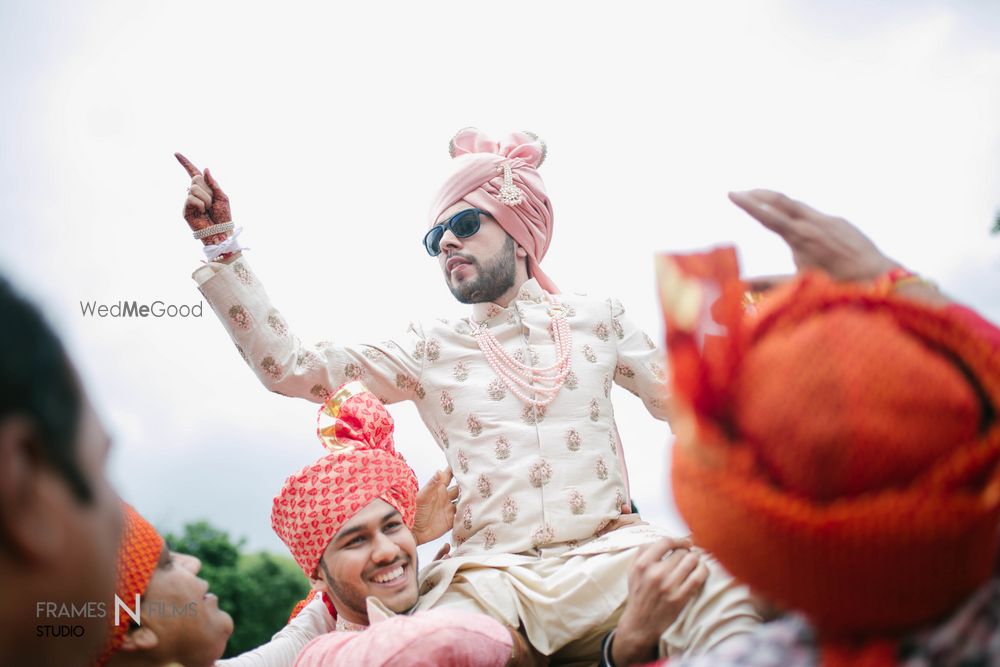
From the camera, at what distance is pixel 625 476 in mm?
3154

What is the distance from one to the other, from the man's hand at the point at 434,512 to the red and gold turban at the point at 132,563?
1.15 metres

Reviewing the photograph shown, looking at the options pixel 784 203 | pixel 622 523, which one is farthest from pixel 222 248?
pixel 784 203

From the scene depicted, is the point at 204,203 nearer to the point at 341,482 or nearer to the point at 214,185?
the point at 214,185

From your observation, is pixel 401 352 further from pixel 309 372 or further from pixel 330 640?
pixel 330 640

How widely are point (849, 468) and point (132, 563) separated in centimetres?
163

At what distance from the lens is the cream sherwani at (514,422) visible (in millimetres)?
2537

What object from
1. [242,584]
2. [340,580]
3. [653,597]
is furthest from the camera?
[242,584]

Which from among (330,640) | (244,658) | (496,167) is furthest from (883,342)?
(496,167)

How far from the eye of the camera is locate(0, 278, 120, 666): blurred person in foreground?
1.01 meters

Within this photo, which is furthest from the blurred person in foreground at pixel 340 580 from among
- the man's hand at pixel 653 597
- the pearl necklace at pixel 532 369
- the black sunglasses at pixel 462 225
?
the black sunglasses at pixel 462 225

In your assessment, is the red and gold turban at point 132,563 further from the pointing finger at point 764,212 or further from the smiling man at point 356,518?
the pointing finger at point 764,212

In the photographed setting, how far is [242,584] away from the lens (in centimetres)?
1020

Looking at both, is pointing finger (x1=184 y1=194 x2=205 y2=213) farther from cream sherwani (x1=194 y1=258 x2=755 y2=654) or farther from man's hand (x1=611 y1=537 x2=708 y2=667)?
man's hand (x1=611 y1=537 x2=708 y2=667)

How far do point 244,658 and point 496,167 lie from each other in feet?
6.76
